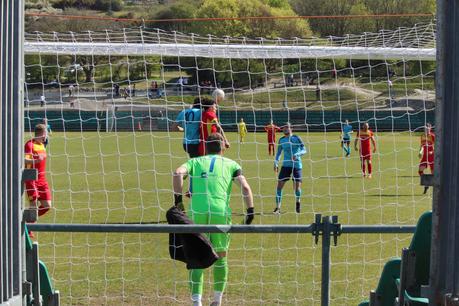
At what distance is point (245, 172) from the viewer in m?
27.7

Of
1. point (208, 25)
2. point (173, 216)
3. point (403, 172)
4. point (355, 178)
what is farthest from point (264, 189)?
point (208, 25)

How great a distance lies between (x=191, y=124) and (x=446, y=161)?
31.7 ft

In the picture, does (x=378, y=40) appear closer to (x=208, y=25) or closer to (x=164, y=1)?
(x=208, y=25)

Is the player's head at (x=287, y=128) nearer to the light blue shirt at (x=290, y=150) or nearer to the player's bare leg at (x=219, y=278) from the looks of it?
the light blue shirt at (x=290, y=150)

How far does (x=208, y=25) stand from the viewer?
167 feet

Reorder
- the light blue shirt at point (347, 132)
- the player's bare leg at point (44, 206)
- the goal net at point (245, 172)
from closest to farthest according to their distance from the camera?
the goal net at point (245, 172)
the player's bare leg at point (44, 206)
the light blue shirt at point (347, 132)

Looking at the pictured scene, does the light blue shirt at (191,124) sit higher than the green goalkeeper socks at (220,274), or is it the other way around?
the light blue shirt at (191,124)

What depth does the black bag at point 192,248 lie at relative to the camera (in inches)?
290

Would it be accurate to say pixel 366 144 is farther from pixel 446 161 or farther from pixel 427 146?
pixel 446 161

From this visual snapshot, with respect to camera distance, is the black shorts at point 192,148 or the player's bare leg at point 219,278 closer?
the player's bare leg at point 219,278

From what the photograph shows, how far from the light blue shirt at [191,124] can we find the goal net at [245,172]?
0.84 metres

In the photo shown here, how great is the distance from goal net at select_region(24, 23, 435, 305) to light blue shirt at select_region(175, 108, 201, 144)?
842mm

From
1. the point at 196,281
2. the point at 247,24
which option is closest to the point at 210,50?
the point at 196,281

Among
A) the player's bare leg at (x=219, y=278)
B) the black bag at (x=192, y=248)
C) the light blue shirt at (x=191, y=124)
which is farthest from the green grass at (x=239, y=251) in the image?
the black bag at (x=192, y=248)
